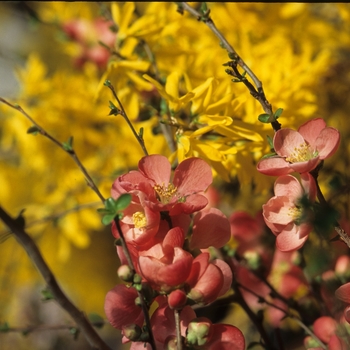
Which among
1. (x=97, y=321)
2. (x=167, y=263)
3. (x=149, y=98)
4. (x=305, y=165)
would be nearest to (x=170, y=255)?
(x=167, y=263)

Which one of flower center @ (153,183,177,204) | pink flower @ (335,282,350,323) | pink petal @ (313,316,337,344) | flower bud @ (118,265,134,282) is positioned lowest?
pink petal @ (313,316,337,344)

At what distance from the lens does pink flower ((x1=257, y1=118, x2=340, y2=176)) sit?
389mm

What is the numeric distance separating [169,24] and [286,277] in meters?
0.32

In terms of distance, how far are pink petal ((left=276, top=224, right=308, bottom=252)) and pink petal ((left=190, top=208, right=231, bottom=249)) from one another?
0.13 feet

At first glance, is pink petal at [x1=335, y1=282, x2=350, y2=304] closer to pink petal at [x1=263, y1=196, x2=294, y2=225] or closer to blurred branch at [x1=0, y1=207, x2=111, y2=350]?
pink petal at [x1=263, y1=196, x2=294, y2=225]

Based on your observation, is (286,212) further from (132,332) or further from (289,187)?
(132,332)

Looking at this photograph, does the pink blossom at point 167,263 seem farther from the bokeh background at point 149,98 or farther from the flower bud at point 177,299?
the bokeh background at point 149,98

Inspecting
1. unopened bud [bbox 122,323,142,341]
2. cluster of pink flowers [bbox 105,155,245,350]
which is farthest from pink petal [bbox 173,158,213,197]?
unopened bud [bbox 122,323,142,341]

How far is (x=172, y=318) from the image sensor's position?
0.40m

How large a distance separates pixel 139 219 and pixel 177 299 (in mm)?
64

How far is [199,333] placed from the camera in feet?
1.22

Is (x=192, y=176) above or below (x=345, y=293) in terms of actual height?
above

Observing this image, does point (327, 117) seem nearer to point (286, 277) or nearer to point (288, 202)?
point (286, 277)

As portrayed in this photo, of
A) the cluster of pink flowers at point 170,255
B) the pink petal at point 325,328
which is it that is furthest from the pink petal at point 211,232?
the pink petal at point 325,328
